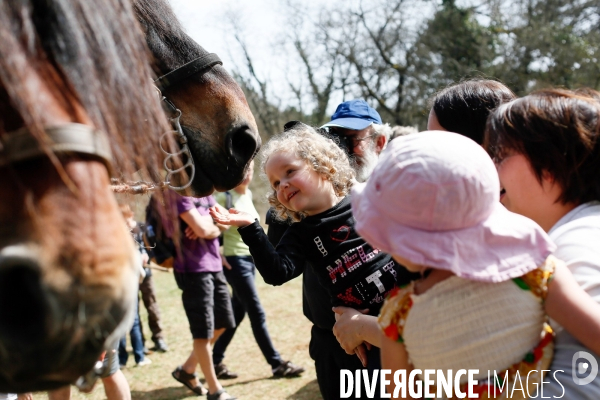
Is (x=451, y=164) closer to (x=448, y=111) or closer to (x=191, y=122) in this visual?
(x=448, y=111)

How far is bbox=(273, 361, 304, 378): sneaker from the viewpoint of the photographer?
508cm

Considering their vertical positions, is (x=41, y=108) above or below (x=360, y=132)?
above

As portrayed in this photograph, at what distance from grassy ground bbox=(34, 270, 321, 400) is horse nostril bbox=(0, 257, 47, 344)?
388 cm

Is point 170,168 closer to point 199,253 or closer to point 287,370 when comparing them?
point 199,253

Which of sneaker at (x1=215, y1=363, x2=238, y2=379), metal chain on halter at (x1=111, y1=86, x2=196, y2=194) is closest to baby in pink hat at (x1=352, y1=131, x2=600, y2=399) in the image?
metal chain on halter at (x1=111, y1=86, x2=196, y2=194)

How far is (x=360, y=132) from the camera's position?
3.29 meters

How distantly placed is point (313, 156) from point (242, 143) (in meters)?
0.30

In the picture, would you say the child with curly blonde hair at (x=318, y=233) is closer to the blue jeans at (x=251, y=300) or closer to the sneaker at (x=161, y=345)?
the blue jeans at (x=251, y=300)

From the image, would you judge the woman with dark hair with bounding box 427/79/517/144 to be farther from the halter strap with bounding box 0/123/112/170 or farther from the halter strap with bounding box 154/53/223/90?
the halter strap with bounding box 0/123/112/170

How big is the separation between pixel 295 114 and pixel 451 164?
20.5 metres

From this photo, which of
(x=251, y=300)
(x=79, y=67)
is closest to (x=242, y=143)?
(x=79, y=67)

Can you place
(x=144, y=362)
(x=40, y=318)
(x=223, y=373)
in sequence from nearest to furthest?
(x=40, y=318) → (x=223, y=373) → (x=144, y=362)

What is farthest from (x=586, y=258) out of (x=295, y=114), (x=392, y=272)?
(x=295, y=114)

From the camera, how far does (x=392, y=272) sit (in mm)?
2172
